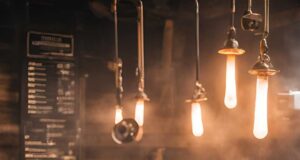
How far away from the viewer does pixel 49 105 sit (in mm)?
4551

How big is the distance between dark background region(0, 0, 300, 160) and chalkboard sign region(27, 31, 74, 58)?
72 mm

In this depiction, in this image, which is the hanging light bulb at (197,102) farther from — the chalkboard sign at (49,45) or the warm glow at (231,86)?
the chalkboard sign at (49,45)

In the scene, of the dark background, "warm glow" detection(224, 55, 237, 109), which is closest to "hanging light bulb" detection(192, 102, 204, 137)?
"warm glow" detection(224, 55, 237, 109)

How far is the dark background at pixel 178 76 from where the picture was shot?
15.7ft

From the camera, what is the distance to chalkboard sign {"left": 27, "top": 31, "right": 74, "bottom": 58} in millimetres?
4504

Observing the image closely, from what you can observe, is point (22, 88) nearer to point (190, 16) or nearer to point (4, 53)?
point (4, 53)

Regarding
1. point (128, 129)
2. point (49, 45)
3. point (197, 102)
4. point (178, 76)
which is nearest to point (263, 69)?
point (197, 102)

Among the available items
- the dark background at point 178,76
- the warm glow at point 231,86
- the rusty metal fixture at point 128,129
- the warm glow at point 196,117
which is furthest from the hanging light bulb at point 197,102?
the dark background at point 178,76

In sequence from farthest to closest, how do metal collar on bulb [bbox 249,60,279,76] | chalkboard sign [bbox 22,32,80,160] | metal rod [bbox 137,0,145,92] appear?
chalkboard sign [bbox 22,32,80,160] → metal rod [bbox 137,0,145,92] → metal collar on bulb [bbox 249,60,279,76]

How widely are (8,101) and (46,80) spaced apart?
396mm

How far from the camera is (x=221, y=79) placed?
5391 millimetres

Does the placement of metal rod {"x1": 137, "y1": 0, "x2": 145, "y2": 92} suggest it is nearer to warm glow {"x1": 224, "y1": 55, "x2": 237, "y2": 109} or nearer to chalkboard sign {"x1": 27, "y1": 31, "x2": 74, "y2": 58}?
chalkboard sign {"x1": 27, "y1": 31, "x2": 74, "y2": 58}

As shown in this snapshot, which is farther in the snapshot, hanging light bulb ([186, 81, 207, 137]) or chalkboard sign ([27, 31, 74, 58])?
chalkboard sign ([27, 31, 74, 58])

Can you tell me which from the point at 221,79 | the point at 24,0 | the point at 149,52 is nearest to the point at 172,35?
the point at 149,52
